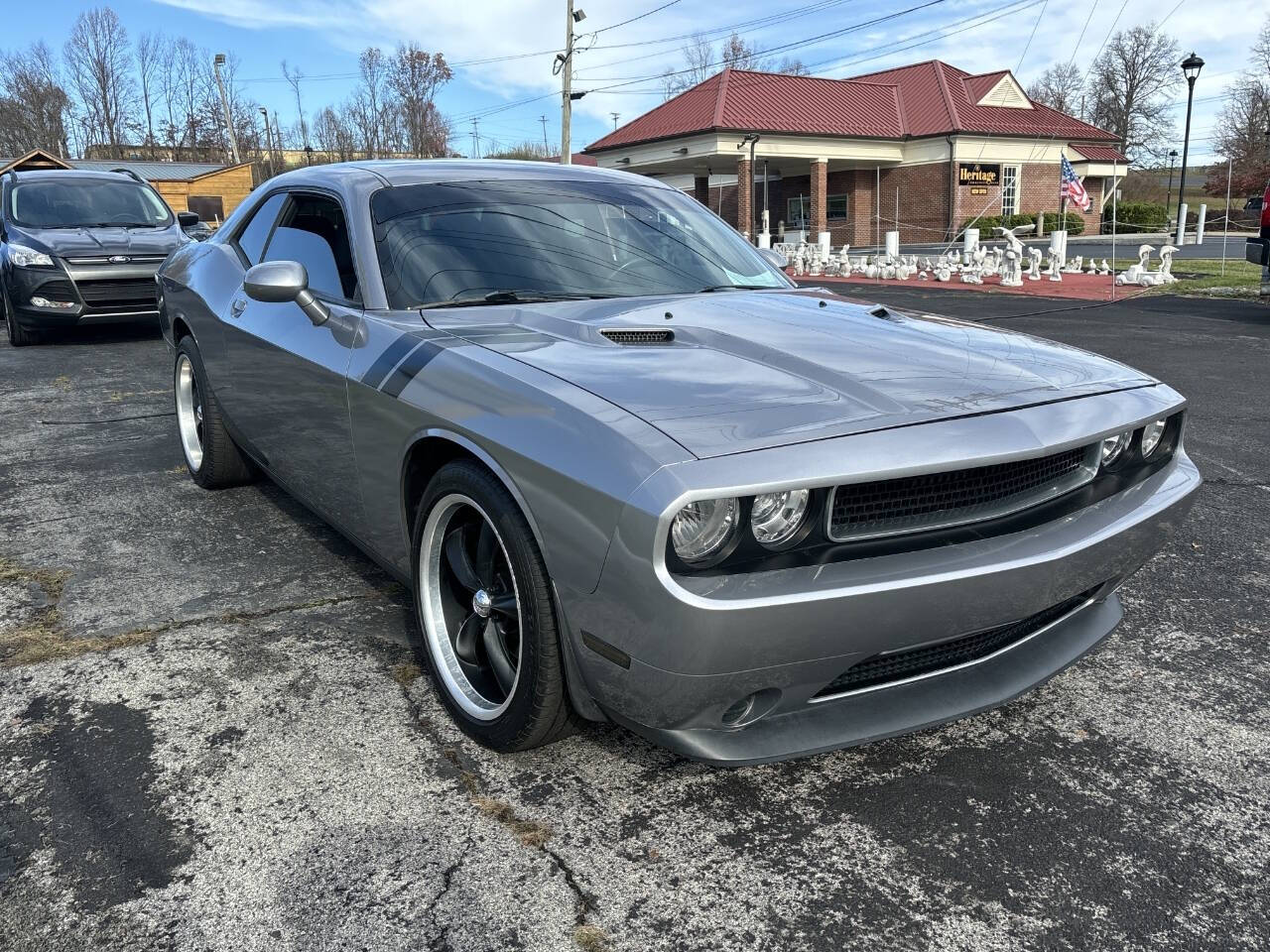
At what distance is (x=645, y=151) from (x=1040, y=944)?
35627mm

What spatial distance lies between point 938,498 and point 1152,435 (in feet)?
2.98

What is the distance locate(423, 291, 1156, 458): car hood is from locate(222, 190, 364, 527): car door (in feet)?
1.36

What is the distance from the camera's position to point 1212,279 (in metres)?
16.8

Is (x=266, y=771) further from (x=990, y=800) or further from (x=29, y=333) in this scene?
(x=29, y=333)

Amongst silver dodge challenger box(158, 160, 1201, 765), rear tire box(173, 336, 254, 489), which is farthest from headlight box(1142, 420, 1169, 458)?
rear tire box(173, 336, 254, 489)

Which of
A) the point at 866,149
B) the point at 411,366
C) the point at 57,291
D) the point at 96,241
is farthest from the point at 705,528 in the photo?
the point at 866,149

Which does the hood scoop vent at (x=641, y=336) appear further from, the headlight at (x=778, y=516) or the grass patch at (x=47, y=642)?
the grass patch at (x=47, y=642)

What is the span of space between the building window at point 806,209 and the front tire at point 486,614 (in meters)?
36.7

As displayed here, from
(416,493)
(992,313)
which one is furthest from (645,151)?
(416,493)

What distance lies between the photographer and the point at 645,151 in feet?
116

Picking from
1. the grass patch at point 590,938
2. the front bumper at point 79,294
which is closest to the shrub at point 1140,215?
the front bumper at point 79,294

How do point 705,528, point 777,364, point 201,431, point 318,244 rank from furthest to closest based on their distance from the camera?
1. point 201,431
2. point 318,244
3. point 777,364
4. point 705,528

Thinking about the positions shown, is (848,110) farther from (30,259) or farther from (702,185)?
(30,259)

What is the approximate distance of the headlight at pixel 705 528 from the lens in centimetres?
193
